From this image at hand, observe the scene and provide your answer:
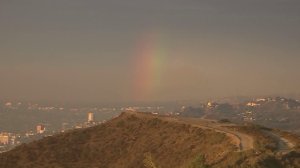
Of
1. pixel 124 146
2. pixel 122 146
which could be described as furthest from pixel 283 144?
pixel 122 146

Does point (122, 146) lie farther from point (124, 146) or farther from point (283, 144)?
point (283, 144)

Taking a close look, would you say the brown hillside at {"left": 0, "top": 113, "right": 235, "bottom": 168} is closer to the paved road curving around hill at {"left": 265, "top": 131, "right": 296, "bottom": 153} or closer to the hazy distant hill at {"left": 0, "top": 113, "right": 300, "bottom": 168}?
the hazy distant hill at {"left": 0, "top": 113, "right": 300, "bottom": 168}

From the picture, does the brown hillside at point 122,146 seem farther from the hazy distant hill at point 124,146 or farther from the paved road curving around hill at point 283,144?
the paved road curving around hill at point 283,144

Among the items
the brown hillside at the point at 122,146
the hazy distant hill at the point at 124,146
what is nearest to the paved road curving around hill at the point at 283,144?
the hazy distant hill at the point at 124,146

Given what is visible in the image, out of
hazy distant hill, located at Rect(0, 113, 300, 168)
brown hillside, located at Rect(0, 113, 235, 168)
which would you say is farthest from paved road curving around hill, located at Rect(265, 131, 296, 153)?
brown hillside, located at Rect(0, 113, 235, 168)

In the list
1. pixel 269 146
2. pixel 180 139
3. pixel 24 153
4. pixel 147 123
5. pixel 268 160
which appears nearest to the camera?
pixel 268 160

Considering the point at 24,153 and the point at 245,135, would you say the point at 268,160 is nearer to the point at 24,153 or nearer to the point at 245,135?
the point at 245,135

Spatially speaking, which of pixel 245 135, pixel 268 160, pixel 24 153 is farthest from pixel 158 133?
pixel 268 160

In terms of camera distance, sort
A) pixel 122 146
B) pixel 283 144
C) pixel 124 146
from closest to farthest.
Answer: pixel 283 144 → pixel 124 146 → pixel 122 146
